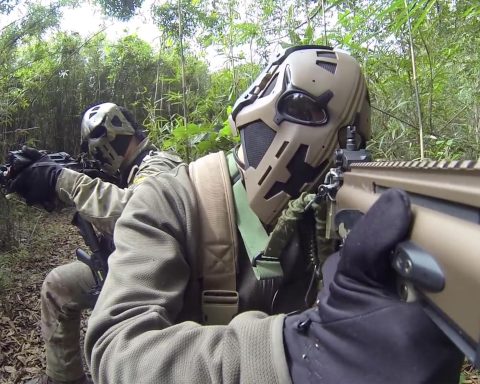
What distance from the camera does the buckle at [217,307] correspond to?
1.30 metres

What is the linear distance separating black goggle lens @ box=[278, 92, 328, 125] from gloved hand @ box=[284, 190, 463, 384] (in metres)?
0.73

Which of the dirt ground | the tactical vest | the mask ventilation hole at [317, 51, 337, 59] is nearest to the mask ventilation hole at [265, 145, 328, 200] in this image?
the tactical vest

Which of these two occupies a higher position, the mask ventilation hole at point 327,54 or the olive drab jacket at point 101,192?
the mask ventilation hole at point 327,54

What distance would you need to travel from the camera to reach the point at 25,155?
10.5ft

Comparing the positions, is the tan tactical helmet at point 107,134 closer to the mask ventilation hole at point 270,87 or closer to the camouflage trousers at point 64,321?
the camouflage trousers at point 64,321

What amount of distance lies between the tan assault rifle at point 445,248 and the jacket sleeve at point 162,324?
36cm

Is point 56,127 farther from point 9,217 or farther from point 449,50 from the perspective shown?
point 449,50

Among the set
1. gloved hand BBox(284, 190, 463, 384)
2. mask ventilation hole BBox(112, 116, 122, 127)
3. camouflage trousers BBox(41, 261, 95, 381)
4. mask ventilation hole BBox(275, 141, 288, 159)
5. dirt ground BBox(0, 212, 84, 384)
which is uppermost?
mask ventilation hole BBox(275, 141, 288, 159)

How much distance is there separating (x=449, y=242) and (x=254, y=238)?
0.89 metres

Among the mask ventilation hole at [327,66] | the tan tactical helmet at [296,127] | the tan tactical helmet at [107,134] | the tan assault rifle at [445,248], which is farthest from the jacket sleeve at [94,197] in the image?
the tan assault rifle at [445,248]

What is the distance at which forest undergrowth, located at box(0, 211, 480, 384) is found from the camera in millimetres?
2994

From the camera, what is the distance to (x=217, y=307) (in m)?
1.30

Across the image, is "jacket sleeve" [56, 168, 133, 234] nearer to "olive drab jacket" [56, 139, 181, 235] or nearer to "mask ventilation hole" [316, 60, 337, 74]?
"olive drab jacket" [56, 139, 181, 235]

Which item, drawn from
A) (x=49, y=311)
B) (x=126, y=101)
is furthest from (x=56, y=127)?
(x=49, y=311)
